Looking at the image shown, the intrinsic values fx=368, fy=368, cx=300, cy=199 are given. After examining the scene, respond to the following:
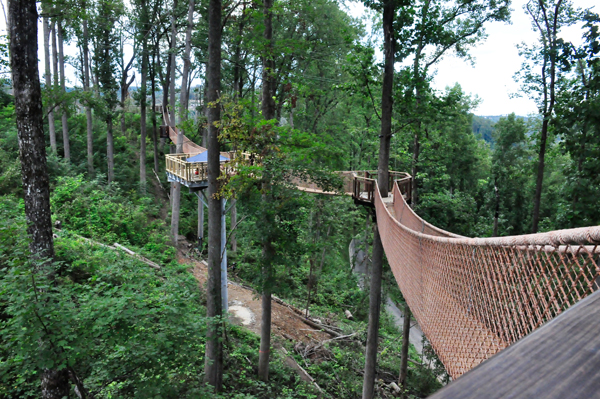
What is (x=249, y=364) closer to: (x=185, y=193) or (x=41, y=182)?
(x=41, y=182)

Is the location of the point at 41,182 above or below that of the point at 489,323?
above

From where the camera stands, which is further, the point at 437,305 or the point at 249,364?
the point at 249,364

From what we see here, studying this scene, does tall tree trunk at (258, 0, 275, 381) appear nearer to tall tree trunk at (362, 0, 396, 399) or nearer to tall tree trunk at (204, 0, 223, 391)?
tall tree trunk at (204, 0, 223, 391)

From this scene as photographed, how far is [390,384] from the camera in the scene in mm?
10453

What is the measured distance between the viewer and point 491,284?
2.30 m

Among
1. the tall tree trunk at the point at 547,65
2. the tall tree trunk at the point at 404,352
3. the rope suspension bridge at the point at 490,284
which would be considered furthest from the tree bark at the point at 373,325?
the tall tree trunk at the point at 547,65

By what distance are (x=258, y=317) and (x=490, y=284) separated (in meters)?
9.47

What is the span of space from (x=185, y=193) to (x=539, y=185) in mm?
14853

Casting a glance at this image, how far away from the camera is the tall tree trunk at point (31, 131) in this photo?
4.24 metres

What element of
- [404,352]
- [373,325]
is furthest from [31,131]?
[404,352]

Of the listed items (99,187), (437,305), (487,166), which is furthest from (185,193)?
(487,166)

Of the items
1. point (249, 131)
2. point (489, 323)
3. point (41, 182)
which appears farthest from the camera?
point (249, 131)

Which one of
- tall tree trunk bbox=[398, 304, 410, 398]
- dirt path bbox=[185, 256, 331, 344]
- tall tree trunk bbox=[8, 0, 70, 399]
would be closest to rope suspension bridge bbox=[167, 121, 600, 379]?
tall tree trunk bbox=[8, 0, 70, 399]

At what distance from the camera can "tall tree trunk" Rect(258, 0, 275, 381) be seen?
7.14 meters
